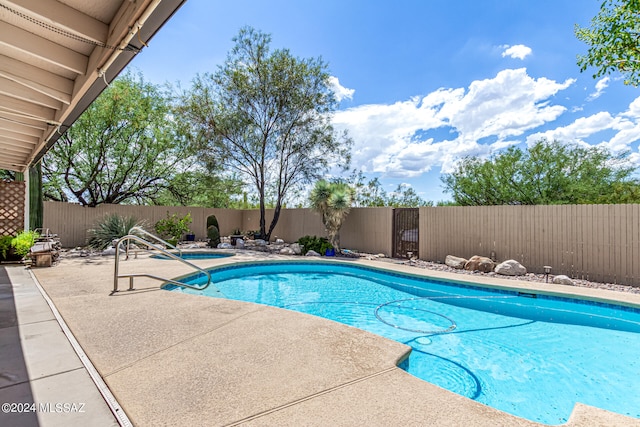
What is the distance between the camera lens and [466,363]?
3.50 meters

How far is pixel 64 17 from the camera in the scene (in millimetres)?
2461

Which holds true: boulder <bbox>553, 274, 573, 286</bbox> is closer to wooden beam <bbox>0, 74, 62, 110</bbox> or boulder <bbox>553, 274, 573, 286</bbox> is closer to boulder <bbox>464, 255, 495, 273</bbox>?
boulder <bbox>464, 255, 495, 273</bbox>

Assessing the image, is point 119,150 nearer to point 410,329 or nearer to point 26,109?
point 26,109

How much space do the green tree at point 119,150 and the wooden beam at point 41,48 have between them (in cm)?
1048

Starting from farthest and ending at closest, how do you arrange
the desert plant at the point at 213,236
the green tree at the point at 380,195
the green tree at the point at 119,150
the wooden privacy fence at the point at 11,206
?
the green tree at the point at 380,195 < the desert plant at the point at 213,236 < the green tree at the point at 119,150 < the wooden privacy fence at the point at 11,206

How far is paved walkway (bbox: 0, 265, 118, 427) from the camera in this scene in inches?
64.2

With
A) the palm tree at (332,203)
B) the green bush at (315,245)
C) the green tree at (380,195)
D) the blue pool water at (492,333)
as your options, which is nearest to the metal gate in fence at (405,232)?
the palm tree at (332,203)

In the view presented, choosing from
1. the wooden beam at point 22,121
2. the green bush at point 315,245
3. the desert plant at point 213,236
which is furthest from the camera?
the desert plant at point 213,236

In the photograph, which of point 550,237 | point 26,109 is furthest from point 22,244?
point 550,237

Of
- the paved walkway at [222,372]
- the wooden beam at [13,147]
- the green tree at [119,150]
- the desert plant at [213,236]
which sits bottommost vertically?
the paved walkway at [222,372]

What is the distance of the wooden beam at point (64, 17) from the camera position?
228 cm

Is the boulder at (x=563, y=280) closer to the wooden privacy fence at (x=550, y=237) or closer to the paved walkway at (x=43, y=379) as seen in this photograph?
the wooden privacy fence at (x=550, y=237)

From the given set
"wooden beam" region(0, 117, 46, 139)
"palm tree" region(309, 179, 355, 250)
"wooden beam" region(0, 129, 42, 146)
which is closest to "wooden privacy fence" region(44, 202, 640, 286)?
"palm tree" region(309, 179, 355, 250)

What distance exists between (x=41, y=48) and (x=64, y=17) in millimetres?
731
